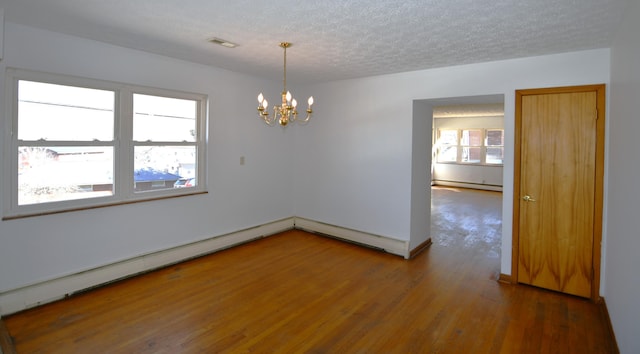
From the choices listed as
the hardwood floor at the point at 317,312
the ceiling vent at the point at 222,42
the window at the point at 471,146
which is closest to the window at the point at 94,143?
the hardwood floor at the point at 317,312

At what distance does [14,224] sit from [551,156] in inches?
202

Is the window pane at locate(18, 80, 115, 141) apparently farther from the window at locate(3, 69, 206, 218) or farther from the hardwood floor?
the hardwood floor

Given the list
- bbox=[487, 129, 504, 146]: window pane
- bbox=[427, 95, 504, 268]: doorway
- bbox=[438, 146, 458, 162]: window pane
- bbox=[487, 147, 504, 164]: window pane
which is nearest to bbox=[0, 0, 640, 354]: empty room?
bbox=[427, 95, 504, 268]: doorway

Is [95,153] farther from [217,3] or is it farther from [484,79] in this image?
[484,79]

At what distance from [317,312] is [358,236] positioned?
2.13 m

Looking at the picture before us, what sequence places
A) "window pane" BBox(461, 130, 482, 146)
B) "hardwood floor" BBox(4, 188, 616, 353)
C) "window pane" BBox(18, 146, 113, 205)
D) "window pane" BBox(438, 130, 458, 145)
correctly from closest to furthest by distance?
"hardwood floor" BBox(4, 188, 616, 353) → "window pane" BBox(18, 146, 113, 205) → "window pane" BBox(461, 130, 482, 146) → "window pane" BBox(438, 130, 458, 145)

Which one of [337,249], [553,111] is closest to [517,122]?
[553,111]

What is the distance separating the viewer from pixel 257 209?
527 centimetres

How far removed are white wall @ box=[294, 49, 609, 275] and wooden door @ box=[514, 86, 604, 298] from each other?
4.6 inches

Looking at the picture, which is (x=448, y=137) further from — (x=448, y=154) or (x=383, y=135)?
(x=383, y=135)

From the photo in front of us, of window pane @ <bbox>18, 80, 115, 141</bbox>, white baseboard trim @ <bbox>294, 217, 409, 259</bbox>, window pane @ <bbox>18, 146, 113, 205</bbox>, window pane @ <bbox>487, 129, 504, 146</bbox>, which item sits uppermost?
window pane @ <bbox>487, 129, 504, 146</bbox>

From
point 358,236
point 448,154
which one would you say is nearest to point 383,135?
point 358,236

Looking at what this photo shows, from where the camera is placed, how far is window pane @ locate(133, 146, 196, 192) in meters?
3.90

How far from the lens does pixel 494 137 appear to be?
1105 centimetres
